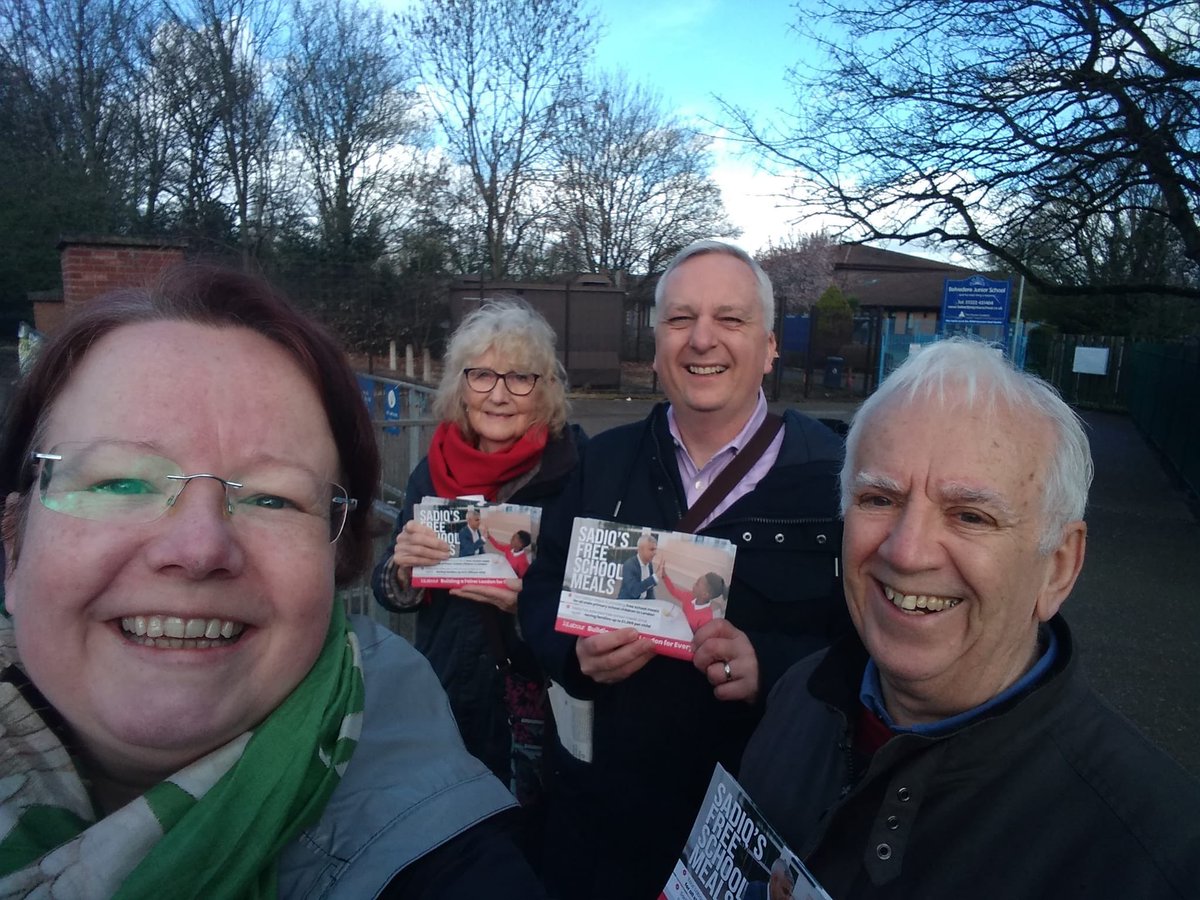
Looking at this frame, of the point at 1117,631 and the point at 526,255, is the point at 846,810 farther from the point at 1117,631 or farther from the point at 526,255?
the point at 526,255

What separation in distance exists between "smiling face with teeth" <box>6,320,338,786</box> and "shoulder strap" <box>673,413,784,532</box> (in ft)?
3.71

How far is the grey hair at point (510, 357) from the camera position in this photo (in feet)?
10.2

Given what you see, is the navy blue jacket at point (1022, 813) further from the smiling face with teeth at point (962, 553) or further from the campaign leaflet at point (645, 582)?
the campaign leaflet at point (645, 582)

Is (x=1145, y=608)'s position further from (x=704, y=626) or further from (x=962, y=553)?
(x=962, y=553)

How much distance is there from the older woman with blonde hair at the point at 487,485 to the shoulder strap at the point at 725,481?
774mm

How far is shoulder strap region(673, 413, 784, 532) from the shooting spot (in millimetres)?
2293

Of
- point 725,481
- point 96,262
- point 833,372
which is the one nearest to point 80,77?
point 96,262

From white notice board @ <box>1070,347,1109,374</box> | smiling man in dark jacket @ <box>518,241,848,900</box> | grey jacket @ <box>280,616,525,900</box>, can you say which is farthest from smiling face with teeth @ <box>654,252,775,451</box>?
white notice board @ <box>1070,347,1109,374</box>

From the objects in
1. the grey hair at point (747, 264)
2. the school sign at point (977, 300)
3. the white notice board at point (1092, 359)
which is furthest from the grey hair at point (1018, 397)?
the white notice board at point (1092, 359)

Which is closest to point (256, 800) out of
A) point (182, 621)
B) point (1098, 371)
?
point (182, 621)

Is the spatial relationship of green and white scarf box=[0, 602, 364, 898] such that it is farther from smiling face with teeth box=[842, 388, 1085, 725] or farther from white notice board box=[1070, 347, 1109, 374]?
white notice board box=[1070, 347, 1109, 374]

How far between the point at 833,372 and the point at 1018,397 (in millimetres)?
23116

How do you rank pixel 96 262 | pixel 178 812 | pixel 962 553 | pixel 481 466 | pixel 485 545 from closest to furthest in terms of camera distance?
1. pixel 178 812
2. pixel 962 553
3. pixel 485 545
4. pixel 481 466
5. pixel 96 262

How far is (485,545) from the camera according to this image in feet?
9.30
